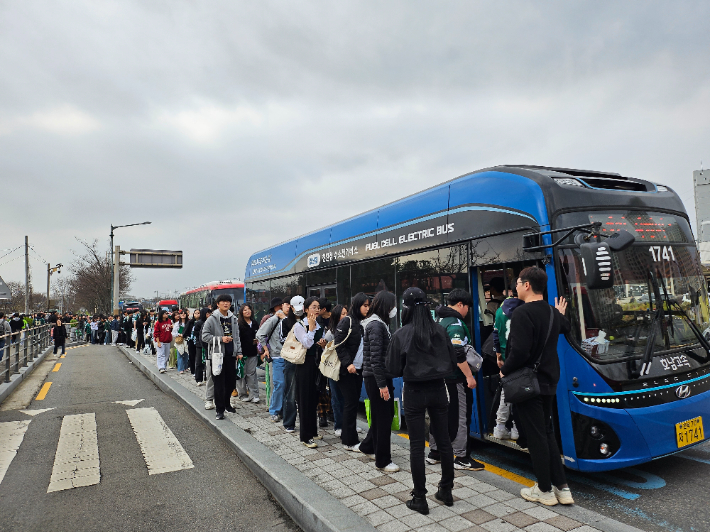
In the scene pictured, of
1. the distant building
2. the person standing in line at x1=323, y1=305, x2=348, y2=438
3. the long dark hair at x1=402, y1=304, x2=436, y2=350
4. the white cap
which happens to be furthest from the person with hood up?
the distant building

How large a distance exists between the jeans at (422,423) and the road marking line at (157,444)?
291 centimetres

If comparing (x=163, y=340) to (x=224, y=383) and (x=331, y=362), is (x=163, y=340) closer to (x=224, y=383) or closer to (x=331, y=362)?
(x=224, y=383)

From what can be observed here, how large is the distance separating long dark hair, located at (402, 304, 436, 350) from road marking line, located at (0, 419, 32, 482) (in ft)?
15.3

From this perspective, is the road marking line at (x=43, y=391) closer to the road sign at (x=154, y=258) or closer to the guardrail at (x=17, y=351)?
the guardrail at (x=17, y=351)

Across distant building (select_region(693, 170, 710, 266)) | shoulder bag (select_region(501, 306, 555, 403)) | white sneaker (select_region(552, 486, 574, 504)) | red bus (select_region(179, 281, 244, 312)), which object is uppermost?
distant building (select_region(693, 170, 710, 266))

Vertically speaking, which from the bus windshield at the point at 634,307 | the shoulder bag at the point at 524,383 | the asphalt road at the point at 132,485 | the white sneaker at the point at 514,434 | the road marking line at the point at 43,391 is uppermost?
the bus windshield at the point at 634,307

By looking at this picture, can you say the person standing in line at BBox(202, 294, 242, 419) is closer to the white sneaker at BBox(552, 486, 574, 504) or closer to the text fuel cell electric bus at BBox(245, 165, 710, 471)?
the text fuel cell electric bus at BBox(245, 165, 710, 471)

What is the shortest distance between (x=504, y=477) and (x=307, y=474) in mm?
1863

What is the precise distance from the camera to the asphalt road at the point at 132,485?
4105mm

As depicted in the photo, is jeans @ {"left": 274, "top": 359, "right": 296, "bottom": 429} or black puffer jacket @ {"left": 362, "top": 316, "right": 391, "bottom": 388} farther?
jeans @ {"left": 274, "top": 359, "right": 296, "bottom": 429}

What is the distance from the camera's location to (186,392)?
9523 millimetres

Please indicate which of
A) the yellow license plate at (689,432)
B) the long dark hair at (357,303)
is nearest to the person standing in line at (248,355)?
the long dark hair at (357,303)

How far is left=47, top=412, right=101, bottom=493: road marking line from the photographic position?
198 inches

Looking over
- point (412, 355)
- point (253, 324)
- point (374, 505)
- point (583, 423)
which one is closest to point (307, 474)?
point (374, 505)
